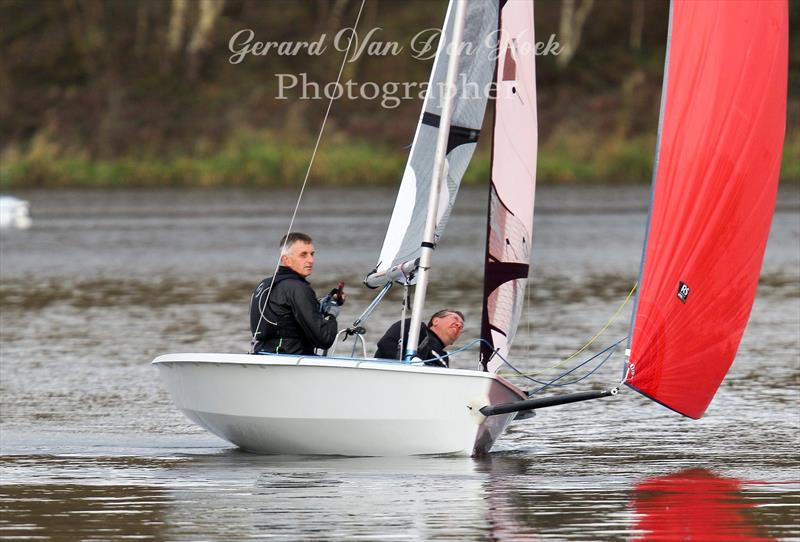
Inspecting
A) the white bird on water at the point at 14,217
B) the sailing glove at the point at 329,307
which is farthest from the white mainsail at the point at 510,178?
the white bird on water at the point at 14,217

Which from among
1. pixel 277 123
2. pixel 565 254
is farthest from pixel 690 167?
pixel 277 123

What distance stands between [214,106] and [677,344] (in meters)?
43.5

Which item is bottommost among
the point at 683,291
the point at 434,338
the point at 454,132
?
the point at 434,338

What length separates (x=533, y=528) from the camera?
8.88 metres

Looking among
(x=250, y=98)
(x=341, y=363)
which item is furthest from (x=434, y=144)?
(x=250, y=98)

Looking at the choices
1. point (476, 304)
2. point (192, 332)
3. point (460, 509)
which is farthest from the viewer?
point (476, 304)

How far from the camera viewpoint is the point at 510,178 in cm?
1179

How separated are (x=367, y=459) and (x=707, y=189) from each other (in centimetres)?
272

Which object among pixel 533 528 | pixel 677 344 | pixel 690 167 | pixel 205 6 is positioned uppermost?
pixel 205 6

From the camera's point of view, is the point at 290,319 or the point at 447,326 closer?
the point at 290,319

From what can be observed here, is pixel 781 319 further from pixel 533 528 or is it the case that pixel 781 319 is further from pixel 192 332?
pixel 533 528

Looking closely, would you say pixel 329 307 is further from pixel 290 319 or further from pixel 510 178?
pixel 510 178

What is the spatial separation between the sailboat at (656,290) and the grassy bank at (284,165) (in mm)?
34851

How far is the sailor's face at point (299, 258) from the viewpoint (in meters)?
11.0
